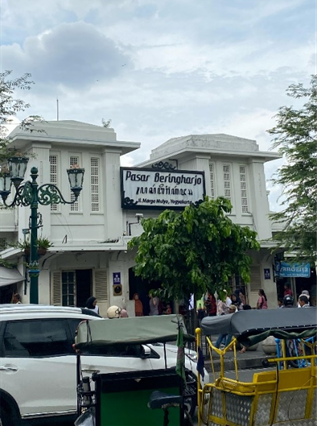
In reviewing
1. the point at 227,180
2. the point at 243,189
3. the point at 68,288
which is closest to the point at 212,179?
the point at 227,180

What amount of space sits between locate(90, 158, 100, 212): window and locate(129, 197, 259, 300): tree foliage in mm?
8120

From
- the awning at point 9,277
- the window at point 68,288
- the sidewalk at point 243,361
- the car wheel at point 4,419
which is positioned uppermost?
the awning at point 9,277

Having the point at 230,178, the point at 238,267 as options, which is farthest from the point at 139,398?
the point at 230,178

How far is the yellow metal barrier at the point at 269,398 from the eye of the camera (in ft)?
20.6

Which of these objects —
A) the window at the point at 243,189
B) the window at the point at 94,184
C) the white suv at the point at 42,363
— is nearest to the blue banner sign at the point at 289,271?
the window at the point at 243,189

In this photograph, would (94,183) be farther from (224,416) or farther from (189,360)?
(224,416)

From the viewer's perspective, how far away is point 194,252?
14469 mm

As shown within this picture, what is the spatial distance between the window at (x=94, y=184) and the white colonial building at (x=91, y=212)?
0.04 metres

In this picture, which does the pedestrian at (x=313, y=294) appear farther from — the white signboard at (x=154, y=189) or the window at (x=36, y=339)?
the window at (x=36, y=339)

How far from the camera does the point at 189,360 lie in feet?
29.5

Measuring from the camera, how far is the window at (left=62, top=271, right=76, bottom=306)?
2197cm

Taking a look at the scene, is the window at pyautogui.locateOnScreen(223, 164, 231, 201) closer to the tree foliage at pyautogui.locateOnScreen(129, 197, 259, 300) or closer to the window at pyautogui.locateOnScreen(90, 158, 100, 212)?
the window at pyautogui.locateOnScreen(90, 158, 100, 212)

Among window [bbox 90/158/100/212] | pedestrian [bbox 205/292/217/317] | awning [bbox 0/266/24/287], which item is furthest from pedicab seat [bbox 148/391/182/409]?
window [bbox 90/158/100/212]

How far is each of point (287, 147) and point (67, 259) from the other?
9.51 meters
